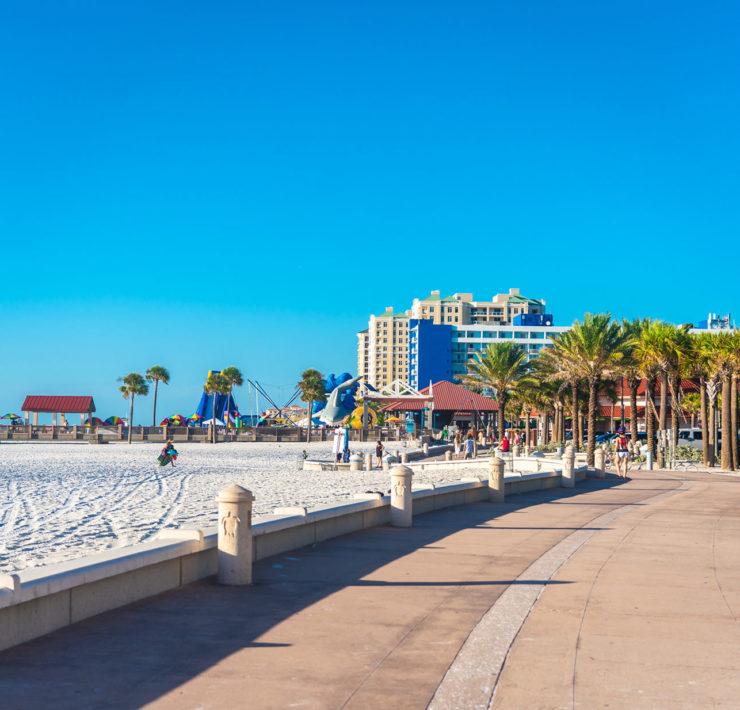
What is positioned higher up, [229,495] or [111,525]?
[229,495]

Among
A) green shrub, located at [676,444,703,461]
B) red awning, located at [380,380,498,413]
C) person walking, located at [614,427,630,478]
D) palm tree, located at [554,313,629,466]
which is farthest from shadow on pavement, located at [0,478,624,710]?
red awning, located at [380,380,498,413]

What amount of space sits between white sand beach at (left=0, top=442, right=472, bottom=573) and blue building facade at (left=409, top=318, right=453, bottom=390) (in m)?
131

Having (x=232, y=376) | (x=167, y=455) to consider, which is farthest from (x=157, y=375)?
(x=167, y=455)

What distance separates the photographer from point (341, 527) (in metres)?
12.4

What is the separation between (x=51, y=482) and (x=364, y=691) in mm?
25693

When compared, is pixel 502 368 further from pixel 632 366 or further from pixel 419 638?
pixel 419 638

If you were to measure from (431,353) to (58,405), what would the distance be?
90071mm

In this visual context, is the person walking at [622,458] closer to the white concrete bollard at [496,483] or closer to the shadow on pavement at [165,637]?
the white concrete bollard at [496,483]

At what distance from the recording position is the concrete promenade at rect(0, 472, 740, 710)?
5168 millimetres

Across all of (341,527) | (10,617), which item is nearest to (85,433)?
(341,527)

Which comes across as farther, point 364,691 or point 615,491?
point 615,491

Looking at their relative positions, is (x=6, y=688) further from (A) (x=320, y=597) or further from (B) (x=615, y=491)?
(B) (x=615, y=491)

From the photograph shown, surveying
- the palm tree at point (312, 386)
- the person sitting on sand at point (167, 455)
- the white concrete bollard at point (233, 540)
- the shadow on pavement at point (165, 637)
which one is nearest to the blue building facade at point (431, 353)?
the palm tree at point (312, 386)

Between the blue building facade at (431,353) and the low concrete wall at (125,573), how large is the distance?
16066 centimetres
